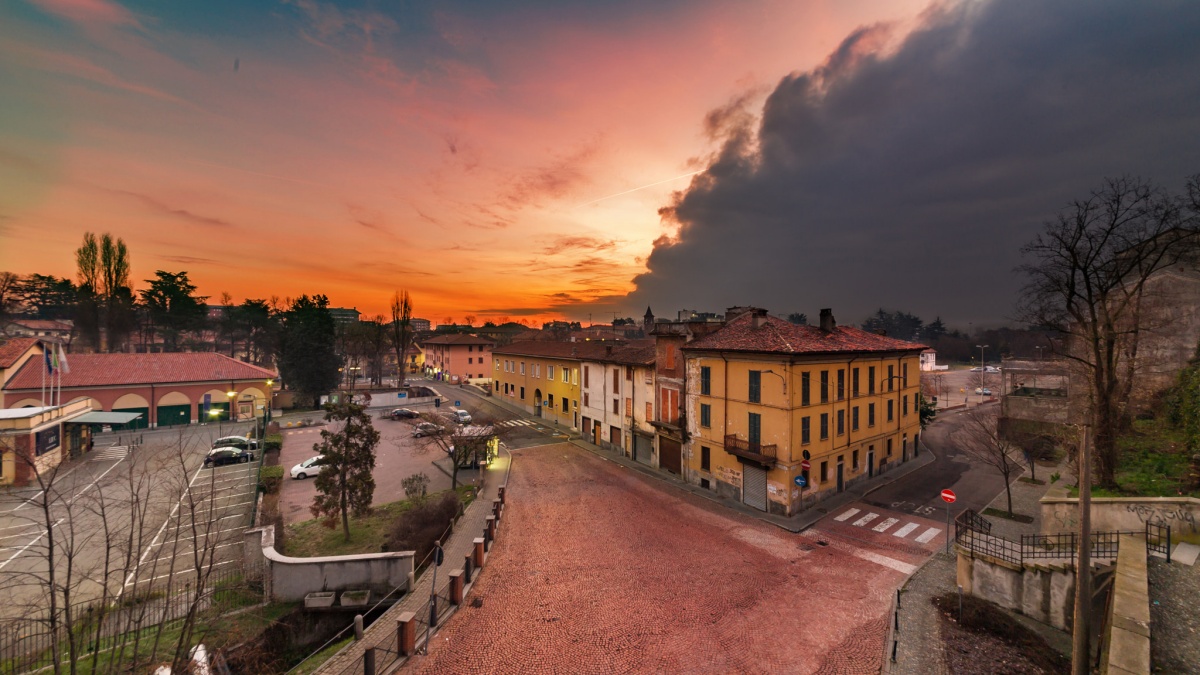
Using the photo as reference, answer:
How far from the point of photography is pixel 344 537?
789 inches

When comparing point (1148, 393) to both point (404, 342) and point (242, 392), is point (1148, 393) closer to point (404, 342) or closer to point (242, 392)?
point (242, 392)

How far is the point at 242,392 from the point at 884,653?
56.3 meters

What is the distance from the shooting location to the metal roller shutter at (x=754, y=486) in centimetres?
2255

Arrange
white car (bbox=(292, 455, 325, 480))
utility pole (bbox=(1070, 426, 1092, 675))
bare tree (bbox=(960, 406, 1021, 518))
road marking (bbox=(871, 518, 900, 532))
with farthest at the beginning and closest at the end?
white car (bbox=(292, 455, 325, 480)) → bare tree (bbox=(960, 406, 1021, 518)) → road marking (bbox=(871, 518, 900, 532)) → utility pole (bbox=(1070, 426, 1092, 675))

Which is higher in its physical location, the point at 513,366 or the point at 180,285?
the point at 180,285

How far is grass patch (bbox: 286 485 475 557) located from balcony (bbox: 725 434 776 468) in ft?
48.1

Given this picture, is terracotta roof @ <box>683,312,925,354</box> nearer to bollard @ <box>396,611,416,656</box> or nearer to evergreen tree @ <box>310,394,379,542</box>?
evergreen tree @ <box>310,394,379,542</box>

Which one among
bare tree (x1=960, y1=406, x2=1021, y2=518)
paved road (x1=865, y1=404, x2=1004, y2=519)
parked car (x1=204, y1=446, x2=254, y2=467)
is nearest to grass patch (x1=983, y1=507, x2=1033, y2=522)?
bare tree (x1=960, y1=406, x2=1021, y2=518)

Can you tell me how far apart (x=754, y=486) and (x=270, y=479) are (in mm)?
29287

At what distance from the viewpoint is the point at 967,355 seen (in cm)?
12150

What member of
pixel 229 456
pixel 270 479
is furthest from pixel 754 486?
pixel 229 456

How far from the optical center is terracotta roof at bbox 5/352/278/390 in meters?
36.4

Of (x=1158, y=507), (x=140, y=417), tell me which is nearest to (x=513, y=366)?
(x=140, y=417)

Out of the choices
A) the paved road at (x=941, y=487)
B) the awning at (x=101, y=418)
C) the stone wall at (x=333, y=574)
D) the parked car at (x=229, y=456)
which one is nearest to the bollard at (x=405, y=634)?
the stone wall at (x=333, y=574)
